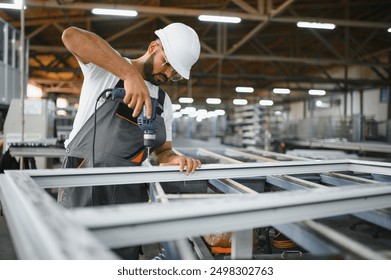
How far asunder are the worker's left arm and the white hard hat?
0.47 meters

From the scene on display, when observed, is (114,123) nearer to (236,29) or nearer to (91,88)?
(91,88)

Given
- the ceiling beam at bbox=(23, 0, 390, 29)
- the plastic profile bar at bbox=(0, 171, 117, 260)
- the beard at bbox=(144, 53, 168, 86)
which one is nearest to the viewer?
A: the plastic profile bar at bbox=(0, 171, 117, 260)

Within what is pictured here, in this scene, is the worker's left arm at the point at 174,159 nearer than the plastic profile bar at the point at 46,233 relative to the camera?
No

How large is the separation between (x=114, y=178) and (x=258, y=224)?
883 millimetres

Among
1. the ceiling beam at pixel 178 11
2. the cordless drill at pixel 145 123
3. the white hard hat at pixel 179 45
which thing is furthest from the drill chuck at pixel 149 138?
the ceiling beam at pixel 178 11

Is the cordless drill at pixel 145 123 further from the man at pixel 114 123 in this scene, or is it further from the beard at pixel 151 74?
the beard at pixel 151 74

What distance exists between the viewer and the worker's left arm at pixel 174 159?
1.83m

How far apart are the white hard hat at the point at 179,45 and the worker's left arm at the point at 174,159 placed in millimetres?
469

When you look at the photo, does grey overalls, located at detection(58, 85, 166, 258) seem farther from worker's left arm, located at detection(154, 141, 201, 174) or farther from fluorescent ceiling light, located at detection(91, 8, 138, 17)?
fluorescent ceiling light, located at detection(91, 8, 138, 17)

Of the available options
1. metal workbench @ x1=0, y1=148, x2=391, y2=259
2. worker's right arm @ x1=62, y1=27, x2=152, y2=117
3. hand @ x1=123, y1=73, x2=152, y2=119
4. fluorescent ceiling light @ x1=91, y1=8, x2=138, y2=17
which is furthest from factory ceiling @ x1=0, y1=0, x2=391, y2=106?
metal workbench @ x1=0, y1=148, x2=391, y2=259

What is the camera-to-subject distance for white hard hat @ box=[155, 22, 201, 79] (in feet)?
6.14

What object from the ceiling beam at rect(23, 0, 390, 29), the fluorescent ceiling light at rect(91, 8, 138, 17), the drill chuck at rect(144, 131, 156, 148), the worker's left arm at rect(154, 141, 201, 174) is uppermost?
the ceiling beam at rect(23, 0, 390, 29)

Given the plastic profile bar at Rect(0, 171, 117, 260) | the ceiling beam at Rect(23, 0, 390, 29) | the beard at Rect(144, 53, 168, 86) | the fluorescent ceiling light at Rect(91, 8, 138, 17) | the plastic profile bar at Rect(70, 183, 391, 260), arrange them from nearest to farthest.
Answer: the plastic profile bar at Rect(0, 171, 117, 260) → the plastic profile bar at Rect(70, 183, 391, 260) → the beard at Rect(144, 53, 168, 86) → the fluorescent ceiling light at Rect(91, 8, 138, 17) → the ceiling beam at Rect(23, 0, 390, 29)
